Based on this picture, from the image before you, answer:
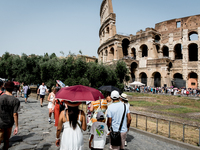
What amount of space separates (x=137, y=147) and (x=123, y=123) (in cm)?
168

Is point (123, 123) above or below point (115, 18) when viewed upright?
below

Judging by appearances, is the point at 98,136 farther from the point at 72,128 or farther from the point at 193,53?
the point at 193,53

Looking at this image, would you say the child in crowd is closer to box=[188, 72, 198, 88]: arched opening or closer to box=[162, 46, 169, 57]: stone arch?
box=[188, 72, 198, 88]: arched opening

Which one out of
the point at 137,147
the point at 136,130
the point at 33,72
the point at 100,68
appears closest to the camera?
the point at 137,147

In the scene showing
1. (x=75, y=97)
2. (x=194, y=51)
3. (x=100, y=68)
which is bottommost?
(x=75, y=97)

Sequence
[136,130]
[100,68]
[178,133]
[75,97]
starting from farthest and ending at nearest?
[100,68]
[136,130]
[178,133]
[75,97]

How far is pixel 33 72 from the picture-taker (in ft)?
74.8

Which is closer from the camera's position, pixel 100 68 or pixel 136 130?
pixel 136 130

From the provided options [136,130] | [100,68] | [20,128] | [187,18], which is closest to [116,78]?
[100,68]

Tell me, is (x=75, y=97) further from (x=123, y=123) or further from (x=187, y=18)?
(x=187, y=18)

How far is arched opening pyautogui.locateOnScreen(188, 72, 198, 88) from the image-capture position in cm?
2757

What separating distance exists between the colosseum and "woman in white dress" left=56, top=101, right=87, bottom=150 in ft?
87.4

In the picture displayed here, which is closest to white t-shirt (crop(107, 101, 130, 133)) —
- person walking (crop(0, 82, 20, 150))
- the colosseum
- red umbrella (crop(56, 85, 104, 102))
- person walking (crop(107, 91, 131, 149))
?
person walking (crop(107, 91, 131, 149))

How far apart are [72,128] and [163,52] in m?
37.3
